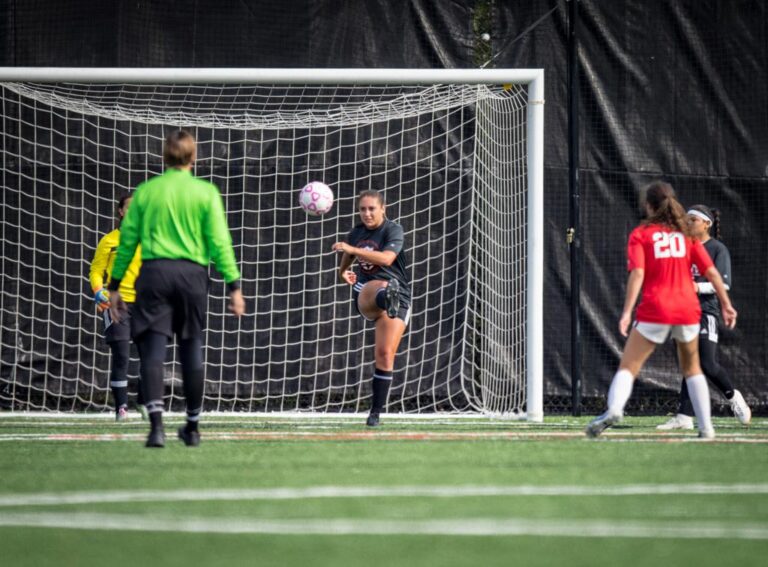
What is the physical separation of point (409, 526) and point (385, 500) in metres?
0.64

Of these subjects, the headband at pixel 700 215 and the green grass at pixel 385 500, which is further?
the headband at pixel 700 215

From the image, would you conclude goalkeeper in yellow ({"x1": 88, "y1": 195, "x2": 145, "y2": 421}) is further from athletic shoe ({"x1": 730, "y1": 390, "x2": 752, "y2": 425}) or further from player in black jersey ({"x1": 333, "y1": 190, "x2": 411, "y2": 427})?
athletic shoe ({"x1": 730, "y1": 390, "x2": 752, "y2": 425})

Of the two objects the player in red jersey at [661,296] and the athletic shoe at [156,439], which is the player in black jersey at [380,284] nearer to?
the player in red jersey at [661,296]

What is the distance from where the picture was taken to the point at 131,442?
7312 mm

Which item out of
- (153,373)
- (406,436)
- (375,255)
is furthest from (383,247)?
(153,373)

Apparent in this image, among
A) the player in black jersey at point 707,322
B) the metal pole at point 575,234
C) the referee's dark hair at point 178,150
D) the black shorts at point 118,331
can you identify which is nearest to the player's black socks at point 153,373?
the referee's dark hair at point 178,150

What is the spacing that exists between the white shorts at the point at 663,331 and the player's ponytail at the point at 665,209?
1.96ft

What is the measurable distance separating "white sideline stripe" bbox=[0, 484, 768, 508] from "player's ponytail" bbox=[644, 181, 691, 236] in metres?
2.94

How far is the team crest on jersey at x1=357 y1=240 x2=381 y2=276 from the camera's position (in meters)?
9.34

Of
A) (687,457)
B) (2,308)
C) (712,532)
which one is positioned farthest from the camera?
(2,308)

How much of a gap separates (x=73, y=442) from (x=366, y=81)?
167 inches

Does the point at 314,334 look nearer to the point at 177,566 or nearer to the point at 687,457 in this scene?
the point at 687,457

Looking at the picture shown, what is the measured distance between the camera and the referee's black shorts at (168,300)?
268 inches

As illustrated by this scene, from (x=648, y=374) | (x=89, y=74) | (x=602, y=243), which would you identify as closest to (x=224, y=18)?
(x=89, y=74)
